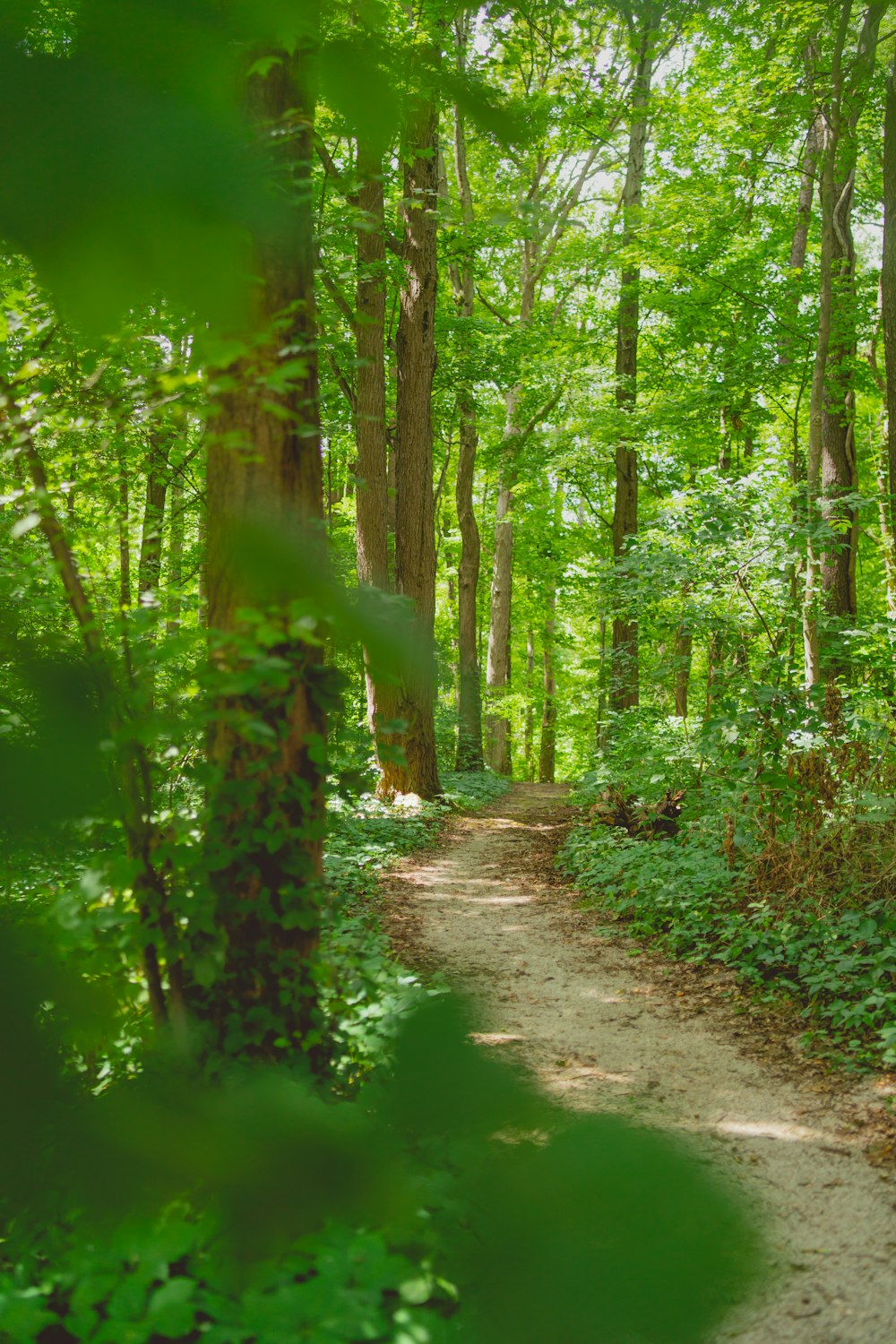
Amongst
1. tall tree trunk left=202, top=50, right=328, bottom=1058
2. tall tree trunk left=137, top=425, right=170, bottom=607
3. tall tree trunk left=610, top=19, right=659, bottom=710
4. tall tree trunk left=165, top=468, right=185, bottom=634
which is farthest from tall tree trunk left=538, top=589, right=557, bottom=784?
tall tree trunk left=202, top=50, right=328, bottom=1058

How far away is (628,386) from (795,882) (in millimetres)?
10360

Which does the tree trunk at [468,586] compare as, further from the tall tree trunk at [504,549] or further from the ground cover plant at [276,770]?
Answer: the ground cover plant at [276,770]

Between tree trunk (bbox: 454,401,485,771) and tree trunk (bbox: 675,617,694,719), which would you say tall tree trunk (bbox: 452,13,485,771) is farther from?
tree trunk (bbox: 675,617,694,719)

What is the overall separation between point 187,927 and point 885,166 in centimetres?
804

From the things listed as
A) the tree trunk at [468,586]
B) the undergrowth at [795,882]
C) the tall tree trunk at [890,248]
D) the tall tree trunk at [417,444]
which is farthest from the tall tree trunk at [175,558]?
the tree trunk at [468,586]

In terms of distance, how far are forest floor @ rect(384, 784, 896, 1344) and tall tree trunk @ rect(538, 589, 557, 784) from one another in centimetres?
1852

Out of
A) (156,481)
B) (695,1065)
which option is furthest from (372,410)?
(695,1065)

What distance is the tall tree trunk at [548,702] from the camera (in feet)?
89.2

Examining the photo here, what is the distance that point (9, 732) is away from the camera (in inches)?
28.3

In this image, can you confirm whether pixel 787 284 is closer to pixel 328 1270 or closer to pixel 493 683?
pixel 493 683

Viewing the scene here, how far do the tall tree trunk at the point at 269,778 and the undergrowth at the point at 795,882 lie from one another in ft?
10.7

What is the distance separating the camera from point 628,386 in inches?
565

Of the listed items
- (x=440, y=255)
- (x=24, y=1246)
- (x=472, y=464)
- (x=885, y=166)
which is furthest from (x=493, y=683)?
(x=24, y=1246)

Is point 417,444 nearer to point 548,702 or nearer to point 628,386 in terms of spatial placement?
point 628,386
